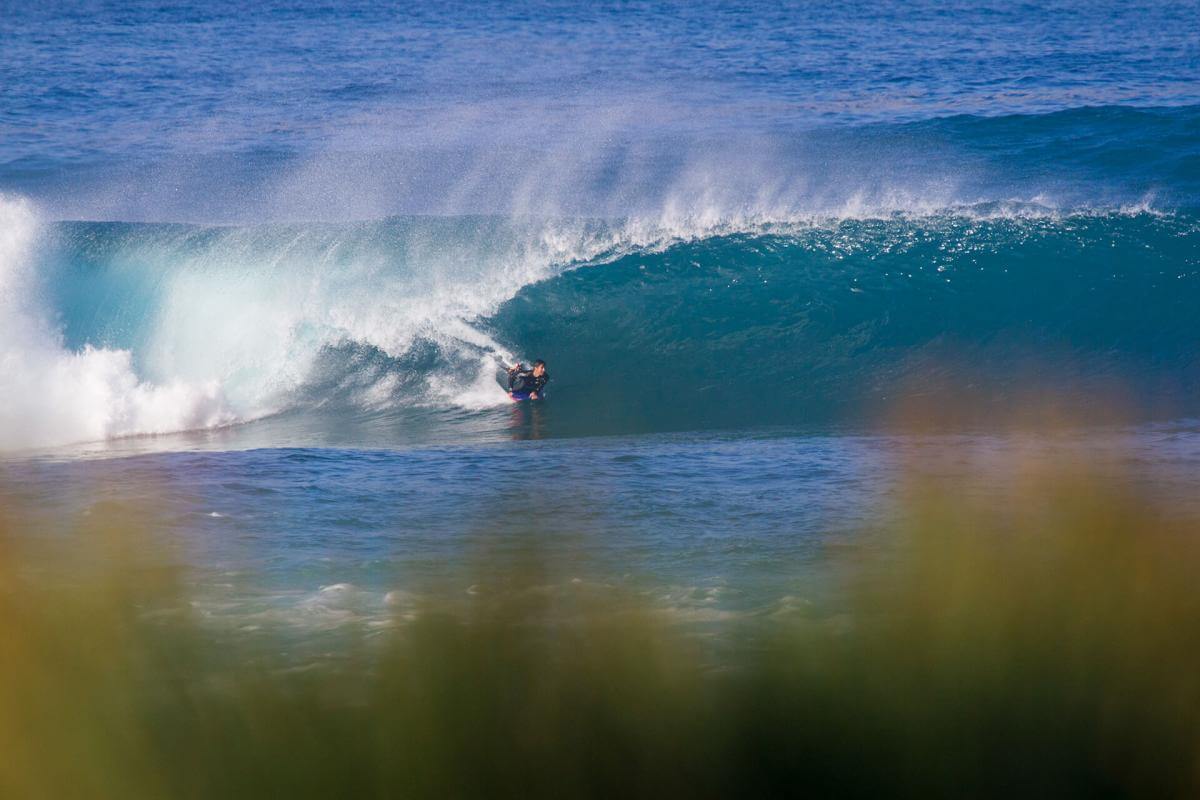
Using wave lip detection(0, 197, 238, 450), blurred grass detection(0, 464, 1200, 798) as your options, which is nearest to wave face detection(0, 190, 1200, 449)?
wave lip detection(0, 197, 238, 450)

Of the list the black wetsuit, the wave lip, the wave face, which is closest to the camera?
the wave lip

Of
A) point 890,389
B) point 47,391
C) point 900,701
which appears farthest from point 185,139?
point 900,701

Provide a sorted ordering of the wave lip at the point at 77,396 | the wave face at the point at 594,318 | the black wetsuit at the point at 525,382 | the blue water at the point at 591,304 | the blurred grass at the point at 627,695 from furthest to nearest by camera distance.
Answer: the wave face at the point at 594,318, the black wetsuit at the point at 525,382, the wave lip at the point at 77,396, the blue water at the point at 591,304, the blurred grass at the point at 627,695

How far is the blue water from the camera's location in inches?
370

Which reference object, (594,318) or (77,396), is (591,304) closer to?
(594,318)

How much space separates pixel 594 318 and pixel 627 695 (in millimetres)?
10336

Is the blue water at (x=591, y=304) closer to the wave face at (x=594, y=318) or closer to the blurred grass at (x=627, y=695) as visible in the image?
the wave face at (x=594, y=318)

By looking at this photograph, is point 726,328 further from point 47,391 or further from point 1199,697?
point 1199,697

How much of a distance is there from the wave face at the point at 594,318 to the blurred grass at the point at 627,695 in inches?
220

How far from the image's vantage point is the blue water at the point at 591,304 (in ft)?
30.8

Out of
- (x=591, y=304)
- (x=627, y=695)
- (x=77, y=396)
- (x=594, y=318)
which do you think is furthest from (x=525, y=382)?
(x=627, y=695)

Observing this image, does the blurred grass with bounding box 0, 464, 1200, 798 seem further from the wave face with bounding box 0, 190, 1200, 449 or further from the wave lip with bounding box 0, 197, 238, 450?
the wave face with bounding box 0, 190, 1200, 449

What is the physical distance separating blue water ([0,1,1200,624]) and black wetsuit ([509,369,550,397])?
0.27 m

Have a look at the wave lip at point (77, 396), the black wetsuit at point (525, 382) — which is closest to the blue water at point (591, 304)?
the wave lip at point (77, 396)
